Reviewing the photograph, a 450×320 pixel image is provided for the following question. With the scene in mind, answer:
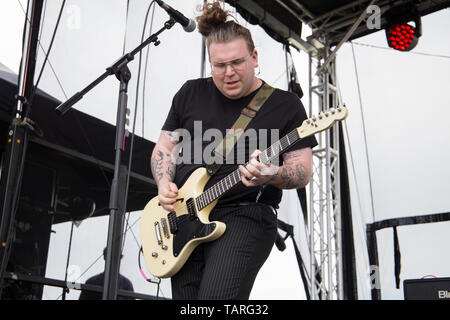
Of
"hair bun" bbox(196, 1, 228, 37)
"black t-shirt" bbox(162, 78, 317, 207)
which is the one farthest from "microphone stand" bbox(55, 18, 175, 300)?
"hair bun" bbox(196, 1, 228, 37)

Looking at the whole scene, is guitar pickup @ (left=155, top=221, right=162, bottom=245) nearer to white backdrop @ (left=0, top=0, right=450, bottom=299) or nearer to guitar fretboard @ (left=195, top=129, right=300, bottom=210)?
guitar fretboard @ (left=195, top=129, right=300, bottom=210)

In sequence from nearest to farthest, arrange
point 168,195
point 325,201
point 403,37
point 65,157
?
point 168,195 < point 65,157 < point 403,37 < point 325,201

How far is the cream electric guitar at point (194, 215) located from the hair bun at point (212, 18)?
62 centimetres

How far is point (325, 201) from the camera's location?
5.82m

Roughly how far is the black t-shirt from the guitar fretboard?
3 cm

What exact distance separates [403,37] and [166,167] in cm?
388

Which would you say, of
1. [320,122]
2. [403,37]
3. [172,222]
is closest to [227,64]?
[320,122]

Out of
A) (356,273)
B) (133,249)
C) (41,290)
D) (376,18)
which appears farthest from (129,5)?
(356,273)

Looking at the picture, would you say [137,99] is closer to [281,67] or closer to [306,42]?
[281,67]

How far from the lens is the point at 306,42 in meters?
6.13

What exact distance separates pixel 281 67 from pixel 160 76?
6.49 feet

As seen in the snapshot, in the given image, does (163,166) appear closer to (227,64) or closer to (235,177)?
(235,177)

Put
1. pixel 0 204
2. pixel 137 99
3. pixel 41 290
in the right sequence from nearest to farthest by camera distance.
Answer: pixel 0 204
pixel 41 290
pixel 137 99

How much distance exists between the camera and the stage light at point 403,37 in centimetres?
517
